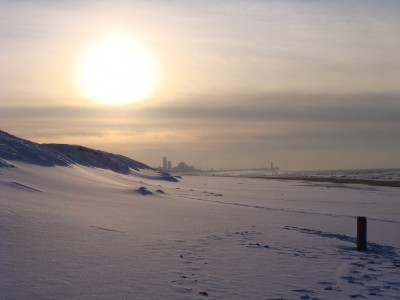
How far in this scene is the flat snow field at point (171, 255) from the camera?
8156 mm

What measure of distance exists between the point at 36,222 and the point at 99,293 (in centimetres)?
461

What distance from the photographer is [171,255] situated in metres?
10.7

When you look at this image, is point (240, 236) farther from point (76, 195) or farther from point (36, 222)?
point (76, 195)

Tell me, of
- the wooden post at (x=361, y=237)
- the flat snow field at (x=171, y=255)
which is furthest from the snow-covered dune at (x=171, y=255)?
the wooden post at (x=361, y=237)

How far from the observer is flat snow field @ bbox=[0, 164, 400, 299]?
8.16 meters

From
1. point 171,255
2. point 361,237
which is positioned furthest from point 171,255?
point 361,237

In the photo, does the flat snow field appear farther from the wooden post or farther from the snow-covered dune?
the wooden post

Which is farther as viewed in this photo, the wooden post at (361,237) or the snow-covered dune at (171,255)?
the wooden post at (361,237)

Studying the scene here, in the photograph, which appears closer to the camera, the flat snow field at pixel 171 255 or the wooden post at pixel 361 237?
the flat snow field at pixel 171 255

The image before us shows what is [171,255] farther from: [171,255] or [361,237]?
[361,237]

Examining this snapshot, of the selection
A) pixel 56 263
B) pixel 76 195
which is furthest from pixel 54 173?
pixel 56 263

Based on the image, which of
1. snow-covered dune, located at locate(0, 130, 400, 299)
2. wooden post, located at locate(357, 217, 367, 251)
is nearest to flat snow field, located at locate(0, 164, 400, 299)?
snow-covered dune, located at locate(0, 130, 400, 299)

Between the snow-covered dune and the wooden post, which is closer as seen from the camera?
the snow-covered dune

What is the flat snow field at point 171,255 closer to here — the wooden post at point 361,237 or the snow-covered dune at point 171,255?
the snow-covered dune at point 171,255
